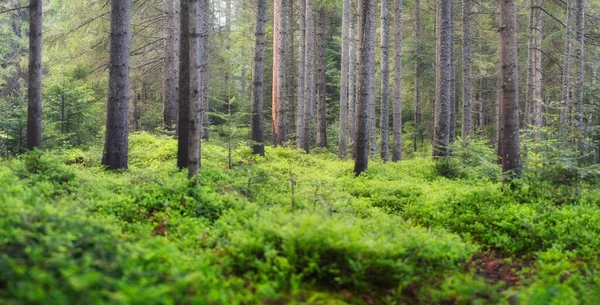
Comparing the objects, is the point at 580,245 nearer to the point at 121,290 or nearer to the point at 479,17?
the point at 121,290

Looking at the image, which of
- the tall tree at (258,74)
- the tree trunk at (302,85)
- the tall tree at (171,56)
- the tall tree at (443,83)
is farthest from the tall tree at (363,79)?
the tall tree at (171,56)

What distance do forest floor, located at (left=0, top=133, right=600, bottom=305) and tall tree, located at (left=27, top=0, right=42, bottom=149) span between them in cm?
268

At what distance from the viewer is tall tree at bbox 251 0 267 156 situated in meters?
15.1

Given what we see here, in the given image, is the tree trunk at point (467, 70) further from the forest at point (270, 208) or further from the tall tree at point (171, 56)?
the tall tree at point (171, 56)

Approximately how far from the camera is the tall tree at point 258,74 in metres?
15.1

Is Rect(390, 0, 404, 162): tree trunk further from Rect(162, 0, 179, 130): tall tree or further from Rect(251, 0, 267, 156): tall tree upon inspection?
Rect(162, 0, 179, 130): tall tree

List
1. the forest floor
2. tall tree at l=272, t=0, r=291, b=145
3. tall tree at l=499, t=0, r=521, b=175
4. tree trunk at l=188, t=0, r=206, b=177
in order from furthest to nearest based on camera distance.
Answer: tall tree at l=272, t=0, r=291, b=145 → tall tree at l=499, t=0, r=521, b=175 → tree trunk at l=188, t=0, r=206, b=177 → the forest floor

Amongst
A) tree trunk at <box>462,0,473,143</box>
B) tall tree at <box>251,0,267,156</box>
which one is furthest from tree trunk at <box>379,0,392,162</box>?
tall tree at <box>251,0,267,156</box>

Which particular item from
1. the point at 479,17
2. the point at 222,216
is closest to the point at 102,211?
the point at 222,216

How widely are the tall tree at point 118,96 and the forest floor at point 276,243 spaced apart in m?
0.95

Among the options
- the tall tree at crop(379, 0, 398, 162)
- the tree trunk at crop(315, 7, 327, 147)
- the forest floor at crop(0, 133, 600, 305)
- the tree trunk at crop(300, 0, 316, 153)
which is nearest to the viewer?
the forest floor at crop(0, 133, 600, 305)

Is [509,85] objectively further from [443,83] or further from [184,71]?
[184,71]

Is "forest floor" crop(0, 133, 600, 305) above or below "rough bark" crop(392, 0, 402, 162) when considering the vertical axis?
below

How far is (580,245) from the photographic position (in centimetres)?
668
